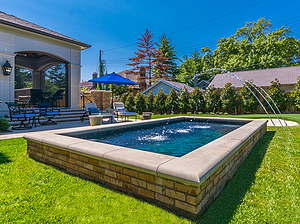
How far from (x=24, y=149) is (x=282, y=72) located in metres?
21.7

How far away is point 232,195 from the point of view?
7.52 feet

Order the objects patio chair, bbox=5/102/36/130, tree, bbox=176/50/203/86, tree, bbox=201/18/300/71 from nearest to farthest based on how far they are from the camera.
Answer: patio chair, bbox=5/102/36/130
tree, bbox=201/18/300/71
tree, bbox=176/50/203/86

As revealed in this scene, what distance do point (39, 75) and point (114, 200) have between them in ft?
41.3

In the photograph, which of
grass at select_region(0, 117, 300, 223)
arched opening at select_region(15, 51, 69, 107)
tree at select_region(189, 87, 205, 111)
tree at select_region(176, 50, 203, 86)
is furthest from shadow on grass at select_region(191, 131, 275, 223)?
tree at select_region(176, 50, 203, 86)

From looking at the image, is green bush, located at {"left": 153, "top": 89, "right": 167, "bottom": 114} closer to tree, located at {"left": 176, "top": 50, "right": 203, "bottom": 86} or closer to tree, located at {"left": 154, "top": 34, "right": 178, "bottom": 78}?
tree, located at {"left": 154, "top": 34, "right": 178, "bottom": 78}

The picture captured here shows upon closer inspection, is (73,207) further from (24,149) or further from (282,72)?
(282,72)

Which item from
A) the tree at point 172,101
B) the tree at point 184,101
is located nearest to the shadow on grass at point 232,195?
the tree at point 184,101

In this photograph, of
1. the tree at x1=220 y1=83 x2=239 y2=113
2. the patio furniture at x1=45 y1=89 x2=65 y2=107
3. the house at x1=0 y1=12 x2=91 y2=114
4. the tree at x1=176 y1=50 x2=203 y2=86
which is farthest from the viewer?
the tree at x1=176 y1=50 x2=203 y2=86

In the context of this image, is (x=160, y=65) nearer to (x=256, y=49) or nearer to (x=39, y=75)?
(x=256, y=49)

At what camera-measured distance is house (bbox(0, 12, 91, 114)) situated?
7.94 meters

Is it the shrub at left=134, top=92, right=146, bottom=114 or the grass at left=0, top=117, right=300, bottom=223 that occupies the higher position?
the shrub at left=134, top=92, right=146, bottom=114

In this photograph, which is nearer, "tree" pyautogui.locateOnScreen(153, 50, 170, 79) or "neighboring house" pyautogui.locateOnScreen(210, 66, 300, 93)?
"neighboring house" pyautogui.locateOnScreen(210, 66, 300, 93)

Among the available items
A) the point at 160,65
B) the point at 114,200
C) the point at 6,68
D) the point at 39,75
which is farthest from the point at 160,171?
the point at 160,65

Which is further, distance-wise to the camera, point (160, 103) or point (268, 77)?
point (268, 77)
